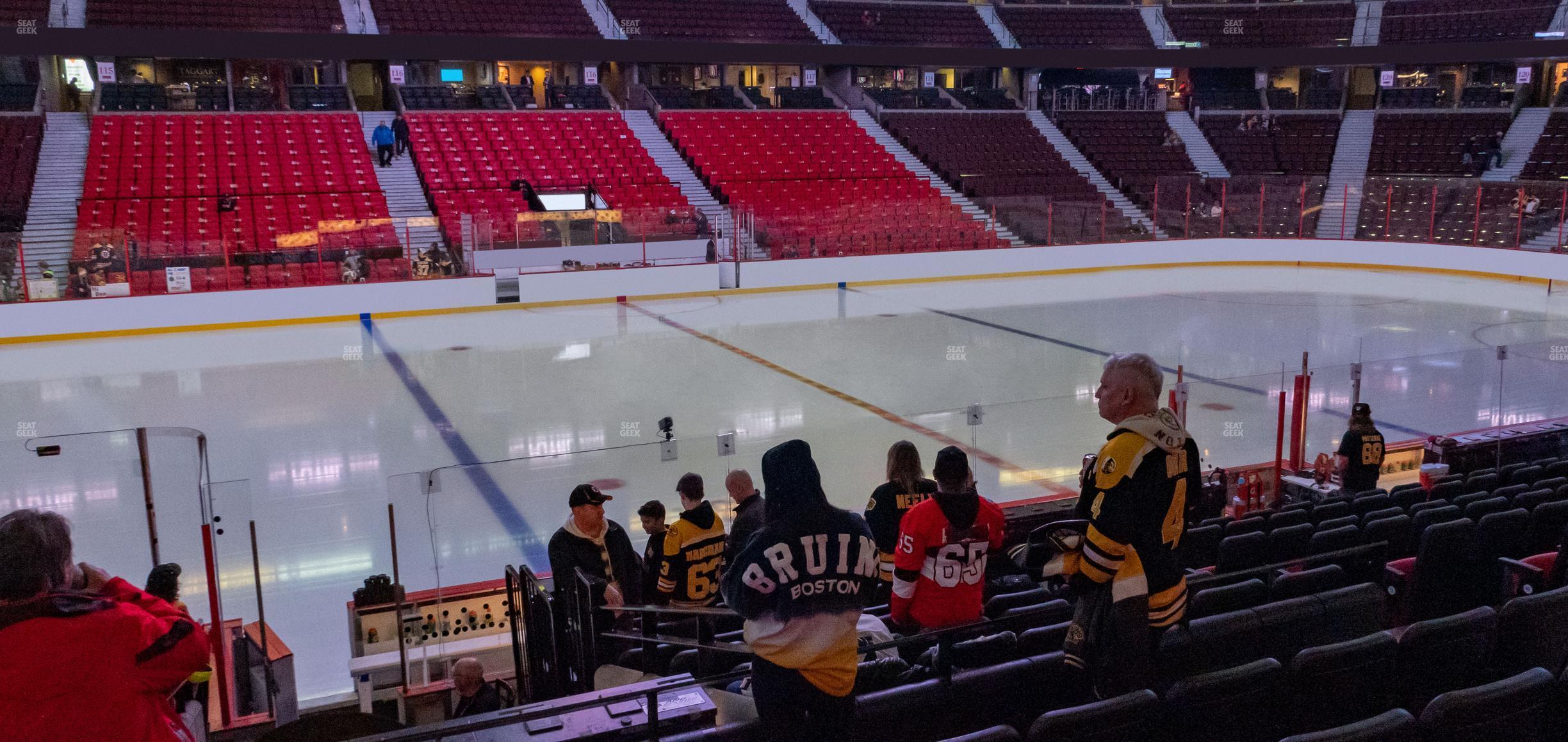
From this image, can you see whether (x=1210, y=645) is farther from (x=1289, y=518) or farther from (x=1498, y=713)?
(x=1289, y=518)

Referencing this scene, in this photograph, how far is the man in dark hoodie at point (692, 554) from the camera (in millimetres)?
4766

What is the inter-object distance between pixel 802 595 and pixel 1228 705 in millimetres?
1127

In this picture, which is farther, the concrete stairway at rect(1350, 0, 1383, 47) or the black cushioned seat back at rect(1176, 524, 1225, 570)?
the concrete stairway at rect(1350, 0, 1383, 47)

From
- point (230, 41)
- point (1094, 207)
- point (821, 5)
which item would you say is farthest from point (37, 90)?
point (1094, 207)

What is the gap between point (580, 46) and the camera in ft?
85.1

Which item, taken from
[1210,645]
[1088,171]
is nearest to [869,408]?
[1210,645]

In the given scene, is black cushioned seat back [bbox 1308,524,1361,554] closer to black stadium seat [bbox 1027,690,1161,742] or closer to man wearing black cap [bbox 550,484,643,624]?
black stadium seat [bbox 1027,690,1161,742]

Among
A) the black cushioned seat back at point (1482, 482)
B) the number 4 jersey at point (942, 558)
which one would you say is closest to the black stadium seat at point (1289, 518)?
the black cushioned seat back at point (1482, 482)

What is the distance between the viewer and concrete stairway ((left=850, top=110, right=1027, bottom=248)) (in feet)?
77.0

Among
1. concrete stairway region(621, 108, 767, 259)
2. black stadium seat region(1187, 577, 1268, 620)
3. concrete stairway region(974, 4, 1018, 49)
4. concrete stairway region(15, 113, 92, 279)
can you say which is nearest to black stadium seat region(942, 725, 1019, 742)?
black stadium seat region(1187, 577, 1268, 620)

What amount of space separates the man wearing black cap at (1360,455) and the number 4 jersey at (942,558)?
Result: 4593mm

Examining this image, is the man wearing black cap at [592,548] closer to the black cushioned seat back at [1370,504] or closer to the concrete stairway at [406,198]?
the black cushioned seat back at [1370,504]

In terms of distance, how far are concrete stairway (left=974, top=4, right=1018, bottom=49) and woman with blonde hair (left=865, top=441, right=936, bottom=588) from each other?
29280 millimetres

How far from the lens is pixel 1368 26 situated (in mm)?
29953
